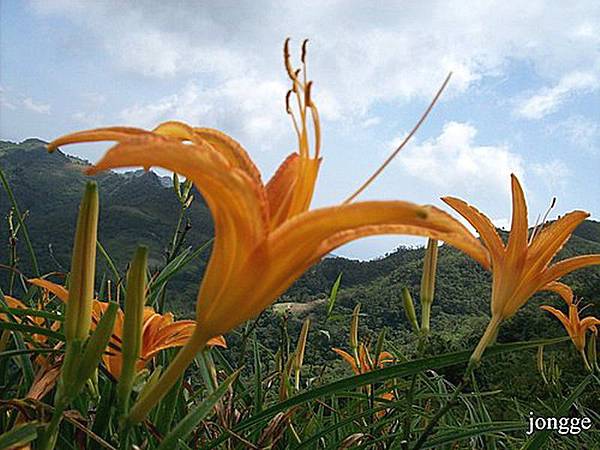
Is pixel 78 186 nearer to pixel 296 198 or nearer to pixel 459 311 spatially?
pixel 459 311

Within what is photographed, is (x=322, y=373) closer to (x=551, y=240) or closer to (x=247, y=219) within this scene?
(x=551, y=240)

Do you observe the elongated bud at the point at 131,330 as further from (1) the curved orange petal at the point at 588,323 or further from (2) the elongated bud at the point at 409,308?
(1) the curved orange petal at the point at 588,323

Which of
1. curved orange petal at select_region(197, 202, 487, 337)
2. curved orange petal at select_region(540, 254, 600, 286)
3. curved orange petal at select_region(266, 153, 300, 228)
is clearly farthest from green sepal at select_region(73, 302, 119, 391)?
curved orange petal at select_region(540, 254, 600, 286)

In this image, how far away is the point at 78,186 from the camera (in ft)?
263

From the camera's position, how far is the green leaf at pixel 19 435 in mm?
628

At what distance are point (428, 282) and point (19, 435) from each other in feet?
2.89

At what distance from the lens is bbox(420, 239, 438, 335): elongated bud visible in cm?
123

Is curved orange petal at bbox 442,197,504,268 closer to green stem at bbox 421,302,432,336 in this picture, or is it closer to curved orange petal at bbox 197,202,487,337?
green stem at bbox 421,302,432,336

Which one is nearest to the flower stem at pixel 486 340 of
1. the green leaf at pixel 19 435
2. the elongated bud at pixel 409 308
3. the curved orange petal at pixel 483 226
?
the curved orange petal at pixel 483 226

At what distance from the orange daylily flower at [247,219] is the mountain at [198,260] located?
3.26ft

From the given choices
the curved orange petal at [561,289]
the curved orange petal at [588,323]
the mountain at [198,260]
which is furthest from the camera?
the mountain at [198,260]

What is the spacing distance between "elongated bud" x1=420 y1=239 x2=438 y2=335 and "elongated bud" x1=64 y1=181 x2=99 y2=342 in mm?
734

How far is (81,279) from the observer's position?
28.0 inches

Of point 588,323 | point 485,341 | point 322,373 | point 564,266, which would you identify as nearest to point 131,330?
point 485,341
